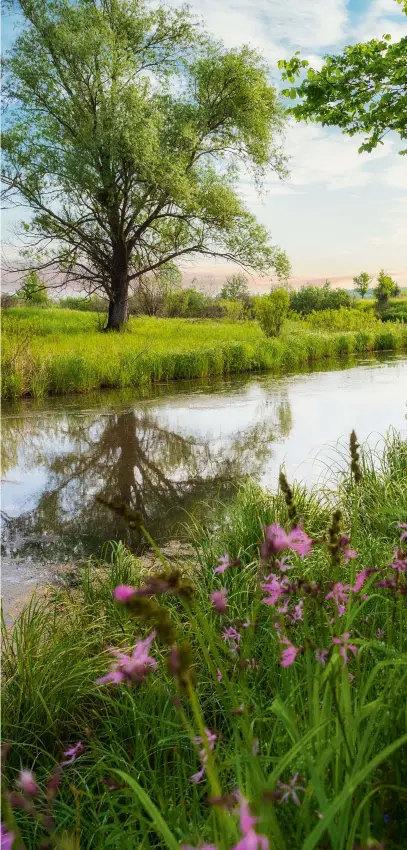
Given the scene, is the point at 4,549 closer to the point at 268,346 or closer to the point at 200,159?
the point at 268,346

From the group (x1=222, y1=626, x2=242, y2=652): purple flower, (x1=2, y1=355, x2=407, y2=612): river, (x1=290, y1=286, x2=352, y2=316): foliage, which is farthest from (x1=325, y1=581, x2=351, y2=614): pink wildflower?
(x1=290, y1=286, x2=352, y2=316): foliage

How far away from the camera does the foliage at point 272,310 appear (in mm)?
18172

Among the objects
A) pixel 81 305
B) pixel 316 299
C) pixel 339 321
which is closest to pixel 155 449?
pixel 339 321

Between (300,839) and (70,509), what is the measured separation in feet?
15.5

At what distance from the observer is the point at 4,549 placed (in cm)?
449

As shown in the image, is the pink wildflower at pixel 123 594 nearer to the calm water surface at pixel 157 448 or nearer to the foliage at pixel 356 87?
the calm water surface at pixel 157 448

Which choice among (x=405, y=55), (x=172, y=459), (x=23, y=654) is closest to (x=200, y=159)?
(x=405, y=55)

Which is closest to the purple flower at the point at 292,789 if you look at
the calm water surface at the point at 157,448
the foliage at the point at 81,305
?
the calm water surface at the point at 157,448

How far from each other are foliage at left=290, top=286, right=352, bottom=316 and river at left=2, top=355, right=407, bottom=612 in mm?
32851

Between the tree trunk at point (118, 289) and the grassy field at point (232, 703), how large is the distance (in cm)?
1584

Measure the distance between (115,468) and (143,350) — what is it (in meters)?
7.09

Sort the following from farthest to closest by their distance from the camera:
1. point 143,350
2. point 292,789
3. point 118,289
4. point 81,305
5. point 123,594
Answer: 1. point 81,305
2. point 118,289
3. point 143,350
4. point 292,789
5. point 123,594

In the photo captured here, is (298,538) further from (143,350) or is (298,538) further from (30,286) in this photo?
(30,286)

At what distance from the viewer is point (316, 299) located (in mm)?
44281
